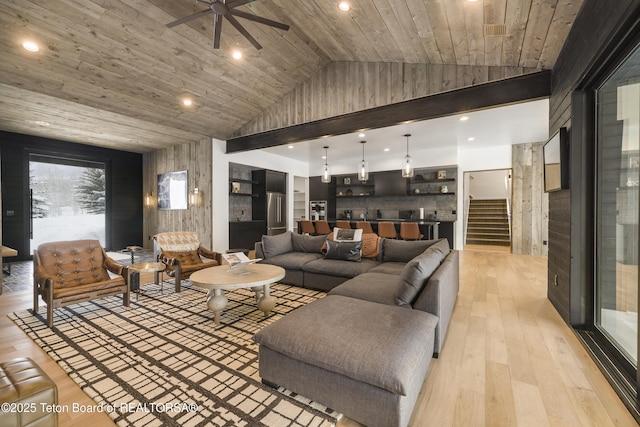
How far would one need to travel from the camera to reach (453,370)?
2.07 metres

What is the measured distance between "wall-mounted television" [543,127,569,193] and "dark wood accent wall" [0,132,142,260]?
1010cm

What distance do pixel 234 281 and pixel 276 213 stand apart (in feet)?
Answer: 18.5

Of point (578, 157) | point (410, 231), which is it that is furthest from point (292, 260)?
point (578, 157)

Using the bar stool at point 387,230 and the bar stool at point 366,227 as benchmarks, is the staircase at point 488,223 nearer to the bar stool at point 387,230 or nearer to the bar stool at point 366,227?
the bar stool at point 387,230

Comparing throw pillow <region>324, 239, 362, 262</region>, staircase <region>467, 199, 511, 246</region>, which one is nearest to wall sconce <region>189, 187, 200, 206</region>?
throw pillow <region>324, 239, 362, 262</region>

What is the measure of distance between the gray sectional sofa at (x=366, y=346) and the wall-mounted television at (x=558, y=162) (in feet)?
5.06

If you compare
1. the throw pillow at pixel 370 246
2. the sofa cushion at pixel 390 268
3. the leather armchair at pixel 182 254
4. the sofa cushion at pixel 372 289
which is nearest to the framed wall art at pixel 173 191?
the leather armchair at pixel 182 254

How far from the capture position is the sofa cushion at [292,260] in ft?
13.9

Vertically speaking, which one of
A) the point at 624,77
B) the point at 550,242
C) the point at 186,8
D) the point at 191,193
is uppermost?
the point at 186,8

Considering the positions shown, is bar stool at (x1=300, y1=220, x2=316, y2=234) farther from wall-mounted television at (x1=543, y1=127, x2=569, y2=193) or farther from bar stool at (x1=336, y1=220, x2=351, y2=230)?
wall-mounted television at (x1=543, y1=127, x2=569, y2=193)

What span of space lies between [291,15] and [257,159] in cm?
443

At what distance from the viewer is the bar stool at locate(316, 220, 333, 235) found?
266 inches

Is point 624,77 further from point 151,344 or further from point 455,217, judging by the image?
point 455,217

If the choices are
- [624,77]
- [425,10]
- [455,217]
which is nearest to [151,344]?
[425,10]
